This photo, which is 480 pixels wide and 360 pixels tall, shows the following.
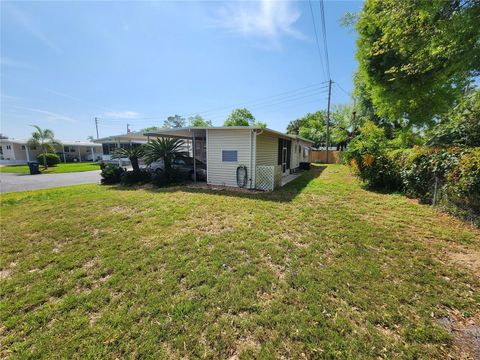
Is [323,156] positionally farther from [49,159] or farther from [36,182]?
[49,159]

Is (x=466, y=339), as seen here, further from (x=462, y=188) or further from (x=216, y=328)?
(x=462, y=188)

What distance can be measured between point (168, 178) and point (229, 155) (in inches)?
125

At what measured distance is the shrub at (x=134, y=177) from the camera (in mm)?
10242

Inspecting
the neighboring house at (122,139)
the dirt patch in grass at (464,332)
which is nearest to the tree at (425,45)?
the dirt patch in grass at (464,332)

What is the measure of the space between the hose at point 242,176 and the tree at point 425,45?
A: 5.81m

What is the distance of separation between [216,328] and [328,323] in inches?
45.3

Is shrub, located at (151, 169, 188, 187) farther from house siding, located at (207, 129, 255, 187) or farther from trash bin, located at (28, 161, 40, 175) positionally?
trash bin, located at (28, 161, 40, 175)

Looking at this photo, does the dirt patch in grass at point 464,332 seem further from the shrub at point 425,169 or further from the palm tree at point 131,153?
the palm tree at point 131,153

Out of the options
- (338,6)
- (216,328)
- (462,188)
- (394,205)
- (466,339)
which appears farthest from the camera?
(338,6)

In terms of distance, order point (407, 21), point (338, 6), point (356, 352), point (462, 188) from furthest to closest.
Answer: point (338, 6), point (407, 21), point (462, 188), point (356, 352)

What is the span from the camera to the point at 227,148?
899cm

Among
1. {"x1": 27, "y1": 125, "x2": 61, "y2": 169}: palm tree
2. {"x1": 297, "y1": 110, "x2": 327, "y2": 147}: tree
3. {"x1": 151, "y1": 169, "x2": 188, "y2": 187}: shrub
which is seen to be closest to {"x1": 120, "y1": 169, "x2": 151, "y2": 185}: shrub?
{"x1": 151, "y1": 169, "x2": 188, "y2": 187}: shrub

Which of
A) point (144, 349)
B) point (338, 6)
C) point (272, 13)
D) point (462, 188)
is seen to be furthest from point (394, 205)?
point (338, 6)

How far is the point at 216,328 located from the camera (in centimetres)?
208
